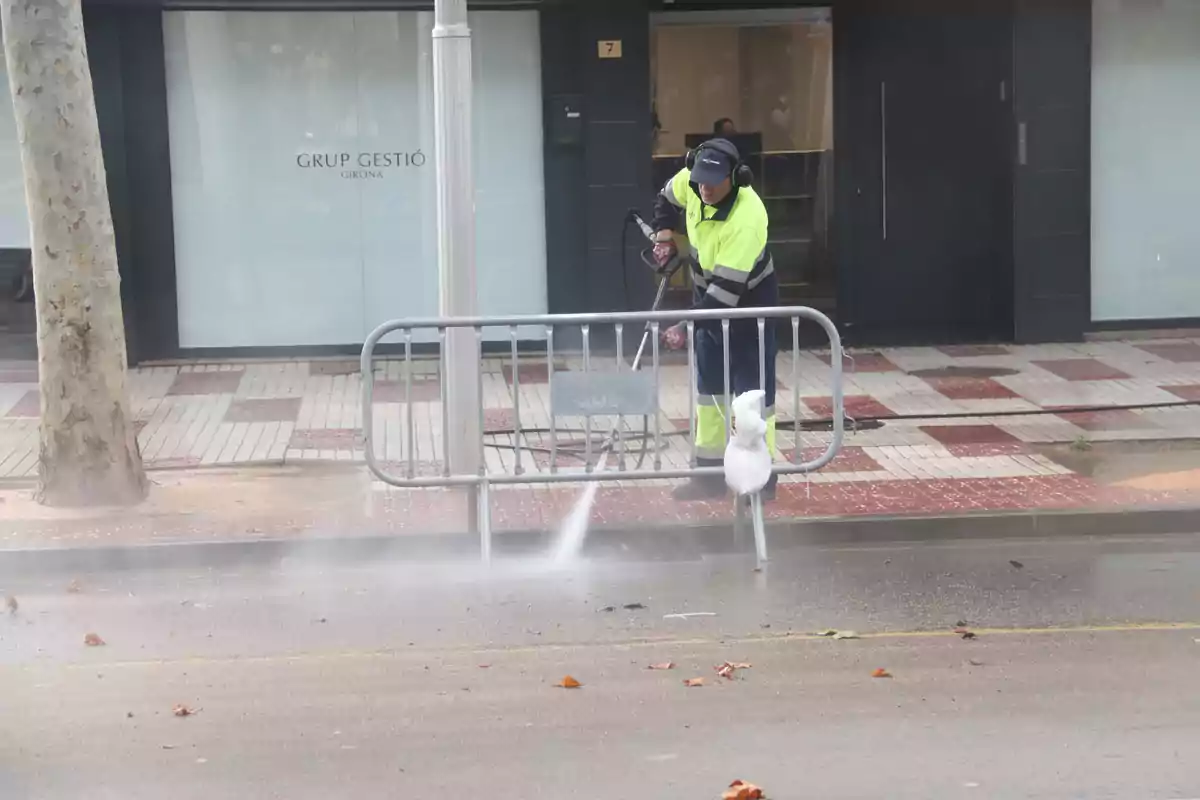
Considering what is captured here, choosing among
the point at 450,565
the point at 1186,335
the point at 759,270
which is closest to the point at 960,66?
the point at 1186,335

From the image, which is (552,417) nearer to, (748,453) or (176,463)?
(748,453)

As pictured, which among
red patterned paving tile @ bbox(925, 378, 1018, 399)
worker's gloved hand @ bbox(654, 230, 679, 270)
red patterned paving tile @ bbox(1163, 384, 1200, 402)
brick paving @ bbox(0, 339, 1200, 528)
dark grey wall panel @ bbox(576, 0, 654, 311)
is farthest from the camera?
dark grey wall panel @ bbox(576, 0, 654, 311)

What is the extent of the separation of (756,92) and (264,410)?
498 cm

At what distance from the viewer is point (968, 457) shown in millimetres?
10047

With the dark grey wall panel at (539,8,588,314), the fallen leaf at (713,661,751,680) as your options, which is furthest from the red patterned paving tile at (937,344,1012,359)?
the fallen leaf at (713,661,751,680)

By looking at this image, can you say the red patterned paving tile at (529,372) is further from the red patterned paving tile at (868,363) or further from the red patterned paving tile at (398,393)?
the red patterned paving tile at (868,363)

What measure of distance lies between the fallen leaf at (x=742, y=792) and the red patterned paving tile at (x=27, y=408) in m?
8.02

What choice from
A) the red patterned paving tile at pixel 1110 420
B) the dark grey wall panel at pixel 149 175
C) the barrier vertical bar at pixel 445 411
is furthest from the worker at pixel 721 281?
the dark grey wall panel at pixel 149 175

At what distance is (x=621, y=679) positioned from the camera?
20.2 ft

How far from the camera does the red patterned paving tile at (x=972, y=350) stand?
546 inches

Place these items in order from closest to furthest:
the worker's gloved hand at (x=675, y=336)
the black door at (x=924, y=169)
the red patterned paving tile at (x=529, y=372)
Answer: the worker's gloved hand at (x=675, y=336) < the red patterned paving tile at (x=529, y=372) < the black door at (x=924, y=169)

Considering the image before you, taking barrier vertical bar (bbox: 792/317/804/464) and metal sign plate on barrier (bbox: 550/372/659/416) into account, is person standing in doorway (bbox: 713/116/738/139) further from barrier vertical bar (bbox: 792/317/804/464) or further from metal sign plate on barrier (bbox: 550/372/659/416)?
metal sign plate on barrier (bbox: 550/372/659/416)

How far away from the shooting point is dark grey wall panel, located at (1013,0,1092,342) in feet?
45.5

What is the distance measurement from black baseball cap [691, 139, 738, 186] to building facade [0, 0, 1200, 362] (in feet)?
16.6
